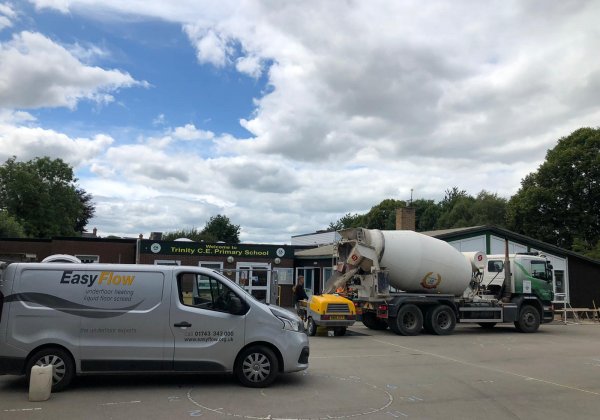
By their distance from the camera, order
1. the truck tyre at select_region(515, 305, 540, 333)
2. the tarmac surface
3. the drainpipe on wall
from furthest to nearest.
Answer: the drainpipe on wall, the truck tyre at select_region(515, 305, 540, 333), the tarmac surface

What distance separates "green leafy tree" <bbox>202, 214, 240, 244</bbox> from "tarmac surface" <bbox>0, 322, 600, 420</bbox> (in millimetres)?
Result: 64303

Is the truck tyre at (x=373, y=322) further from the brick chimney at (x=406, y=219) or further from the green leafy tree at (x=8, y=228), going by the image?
the green leafy tree at (x=8, y=228)

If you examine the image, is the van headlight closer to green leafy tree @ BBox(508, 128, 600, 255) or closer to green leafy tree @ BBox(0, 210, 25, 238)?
green leafy tree @ BBox(508, 128, 600, 255)

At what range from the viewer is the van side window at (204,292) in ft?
27.8

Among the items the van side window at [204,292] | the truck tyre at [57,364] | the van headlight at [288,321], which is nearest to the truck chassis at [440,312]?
the van headlight at [288,321]

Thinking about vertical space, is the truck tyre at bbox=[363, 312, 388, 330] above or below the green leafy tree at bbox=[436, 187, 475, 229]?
below

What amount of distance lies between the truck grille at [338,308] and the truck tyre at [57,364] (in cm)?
933

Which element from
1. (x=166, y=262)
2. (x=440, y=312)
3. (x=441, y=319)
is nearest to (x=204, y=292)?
(x=440, y=312)

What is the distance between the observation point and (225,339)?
8.35 metres

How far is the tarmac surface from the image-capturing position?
6.95 m

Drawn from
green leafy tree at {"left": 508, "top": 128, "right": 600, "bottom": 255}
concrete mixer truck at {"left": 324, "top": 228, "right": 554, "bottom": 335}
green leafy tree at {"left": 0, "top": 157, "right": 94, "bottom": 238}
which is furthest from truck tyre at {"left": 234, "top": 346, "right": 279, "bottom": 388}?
green leafy tree at {"left": 0, "top": 157, "right": 94, "bottom": 238}

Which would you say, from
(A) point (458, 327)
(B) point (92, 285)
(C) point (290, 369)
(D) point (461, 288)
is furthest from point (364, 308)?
(B) point (92, 285)

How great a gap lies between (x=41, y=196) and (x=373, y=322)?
45657mm

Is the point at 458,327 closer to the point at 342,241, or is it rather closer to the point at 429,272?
the point at 429,272
